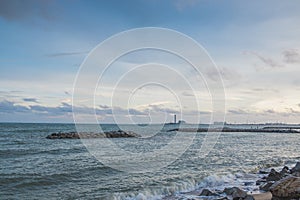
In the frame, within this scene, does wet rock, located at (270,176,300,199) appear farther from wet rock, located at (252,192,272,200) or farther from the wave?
the wave

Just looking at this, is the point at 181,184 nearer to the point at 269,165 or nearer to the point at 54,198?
the point at 54,198

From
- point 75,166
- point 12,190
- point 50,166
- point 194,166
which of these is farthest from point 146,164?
point 12,190

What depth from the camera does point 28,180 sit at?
51.4 feet

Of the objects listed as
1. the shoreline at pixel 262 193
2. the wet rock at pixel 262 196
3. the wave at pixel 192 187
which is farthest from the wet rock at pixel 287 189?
the wave at pixel 192 187

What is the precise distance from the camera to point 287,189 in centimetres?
1162

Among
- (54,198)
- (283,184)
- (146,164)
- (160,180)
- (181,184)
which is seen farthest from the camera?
(146,164)

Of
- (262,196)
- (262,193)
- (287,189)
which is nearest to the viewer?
(262,196)

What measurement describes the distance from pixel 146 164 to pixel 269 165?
864cm

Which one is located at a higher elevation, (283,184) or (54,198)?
(283,184)

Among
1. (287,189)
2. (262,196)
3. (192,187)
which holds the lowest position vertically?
(192,187)

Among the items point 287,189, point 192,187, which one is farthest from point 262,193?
point 192,187

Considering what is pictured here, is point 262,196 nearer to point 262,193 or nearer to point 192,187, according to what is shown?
point 262,193

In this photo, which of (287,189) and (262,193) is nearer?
(262,193)

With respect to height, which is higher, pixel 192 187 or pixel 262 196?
pixel 262 196
